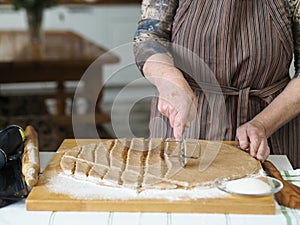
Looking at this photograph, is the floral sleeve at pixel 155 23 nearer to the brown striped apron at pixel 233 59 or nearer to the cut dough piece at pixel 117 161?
the brown striped apron at pixel 233 59

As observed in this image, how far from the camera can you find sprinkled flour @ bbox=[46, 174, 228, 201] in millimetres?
1158

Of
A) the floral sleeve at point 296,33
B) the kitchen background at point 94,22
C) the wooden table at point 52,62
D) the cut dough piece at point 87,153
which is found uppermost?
the floral sleeve at point 296,33

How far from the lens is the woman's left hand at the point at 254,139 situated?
1.42 m

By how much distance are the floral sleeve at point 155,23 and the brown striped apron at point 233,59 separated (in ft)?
0.08

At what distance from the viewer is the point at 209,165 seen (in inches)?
52.6

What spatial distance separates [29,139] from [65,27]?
13.9 feet

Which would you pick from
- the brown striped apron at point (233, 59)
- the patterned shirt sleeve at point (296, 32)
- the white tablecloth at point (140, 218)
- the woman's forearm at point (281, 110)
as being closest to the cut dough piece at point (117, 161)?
the white tablecloth at point (140, 218)

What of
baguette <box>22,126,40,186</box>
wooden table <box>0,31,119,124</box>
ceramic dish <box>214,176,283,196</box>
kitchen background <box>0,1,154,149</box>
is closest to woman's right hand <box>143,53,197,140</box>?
ceramic dish <box>214,176,283,196</box>

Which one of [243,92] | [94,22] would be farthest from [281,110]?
[94,22]

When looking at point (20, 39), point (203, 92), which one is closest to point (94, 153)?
point (203, 92)

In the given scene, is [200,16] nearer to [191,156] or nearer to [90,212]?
[191,156]

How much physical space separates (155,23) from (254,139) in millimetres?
442

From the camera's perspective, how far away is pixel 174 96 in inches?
54.1

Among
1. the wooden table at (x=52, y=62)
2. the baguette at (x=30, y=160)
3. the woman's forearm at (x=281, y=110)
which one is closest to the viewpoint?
the baguette at (x=30, y=160)
